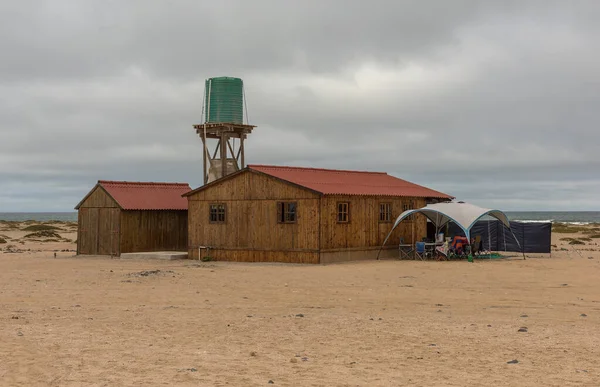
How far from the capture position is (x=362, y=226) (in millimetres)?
32250

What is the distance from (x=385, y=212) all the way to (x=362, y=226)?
76.1 inches

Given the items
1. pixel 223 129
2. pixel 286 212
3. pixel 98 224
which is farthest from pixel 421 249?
pixel 98 224

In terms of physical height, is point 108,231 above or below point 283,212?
below

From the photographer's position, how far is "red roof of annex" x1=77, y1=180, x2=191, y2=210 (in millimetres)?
36997

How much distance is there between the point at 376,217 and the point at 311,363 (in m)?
22.3

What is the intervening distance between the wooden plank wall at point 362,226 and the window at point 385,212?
18 cm

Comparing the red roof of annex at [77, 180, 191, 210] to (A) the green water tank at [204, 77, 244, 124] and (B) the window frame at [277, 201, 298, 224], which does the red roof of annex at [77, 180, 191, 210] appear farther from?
(B) the window frame at [277, 201, 298, 224]

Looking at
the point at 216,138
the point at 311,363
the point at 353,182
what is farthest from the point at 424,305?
the point at 216,138

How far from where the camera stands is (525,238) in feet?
120

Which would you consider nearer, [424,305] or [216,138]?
[424,305]

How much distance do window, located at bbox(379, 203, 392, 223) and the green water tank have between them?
967 cm

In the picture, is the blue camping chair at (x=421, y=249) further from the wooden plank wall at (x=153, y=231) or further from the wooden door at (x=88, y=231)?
the wooden door at (x=88, y=231)

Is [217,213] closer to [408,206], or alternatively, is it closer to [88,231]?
[88,231]

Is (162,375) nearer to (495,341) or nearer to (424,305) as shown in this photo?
(495,341)
